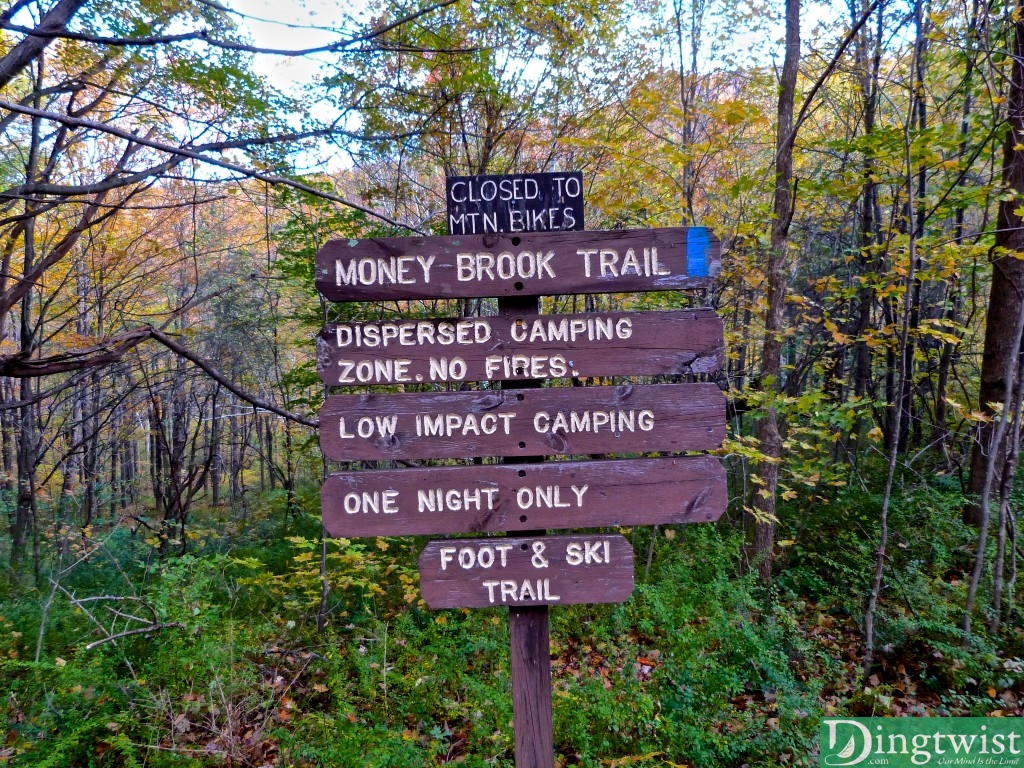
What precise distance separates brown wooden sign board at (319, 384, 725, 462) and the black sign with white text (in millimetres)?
640

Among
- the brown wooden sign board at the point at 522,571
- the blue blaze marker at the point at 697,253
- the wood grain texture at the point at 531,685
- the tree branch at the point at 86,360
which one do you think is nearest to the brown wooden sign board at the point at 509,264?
the blue blaze marker at the point at 697,253

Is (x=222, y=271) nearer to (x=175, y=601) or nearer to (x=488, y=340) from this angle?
(x=175, y=601)

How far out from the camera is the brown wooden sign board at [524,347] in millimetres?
1965

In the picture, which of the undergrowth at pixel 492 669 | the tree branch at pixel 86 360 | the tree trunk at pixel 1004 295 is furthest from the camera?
the tree trunk at pixel 1004 295

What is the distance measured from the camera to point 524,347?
2.00 m

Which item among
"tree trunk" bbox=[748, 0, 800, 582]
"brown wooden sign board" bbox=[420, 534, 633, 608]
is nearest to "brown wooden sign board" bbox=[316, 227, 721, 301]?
"brown wooden sign board" bbox=[420, 534, 633, 608]

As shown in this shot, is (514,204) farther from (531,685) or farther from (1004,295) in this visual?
(1004,295)

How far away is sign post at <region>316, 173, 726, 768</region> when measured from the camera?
197 cm

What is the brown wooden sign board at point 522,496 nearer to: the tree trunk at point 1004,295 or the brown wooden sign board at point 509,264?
the brown wooden sign board at point 509,264

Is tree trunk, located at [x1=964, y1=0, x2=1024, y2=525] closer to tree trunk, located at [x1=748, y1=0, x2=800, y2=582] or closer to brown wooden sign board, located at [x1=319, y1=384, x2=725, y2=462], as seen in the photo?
tree trunk, located at [x1=748, y1=0, x2=800, y2=582]

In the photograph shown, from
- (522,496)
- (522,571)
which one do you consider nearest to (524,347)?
(522,496)

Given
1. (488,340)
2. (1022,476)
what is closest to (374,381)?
(488,340)

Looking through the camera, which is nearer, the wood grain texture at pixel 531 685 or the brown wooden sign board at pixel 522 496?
the brown wooden sign board at pixel 522 496

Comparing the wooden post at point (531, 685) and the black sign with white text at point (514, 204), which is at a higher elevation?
the black sign with white text at point (514, 204)
